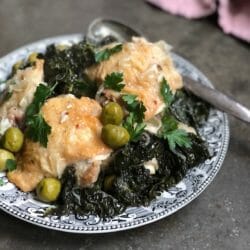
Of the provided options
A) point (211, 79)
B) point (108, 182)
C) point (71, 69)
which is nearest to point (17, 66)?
point (71, 69)

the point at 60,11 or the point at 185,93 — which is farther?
the point at 60,11

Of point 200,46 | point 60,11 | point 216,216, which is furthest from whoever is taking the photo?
point 60,11

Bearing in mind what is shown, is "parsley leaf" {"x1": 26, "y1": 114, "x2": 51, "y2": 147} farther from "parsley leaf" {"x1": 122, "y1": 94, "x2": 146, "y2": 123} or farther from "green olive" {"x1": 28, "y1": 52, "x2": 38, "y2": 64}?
"green olive" {"x1": 28, "y1": 52, "x2": 38, "y2": 64}

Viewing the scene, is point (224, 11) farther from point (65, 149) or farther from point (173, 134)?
point (65, 149)

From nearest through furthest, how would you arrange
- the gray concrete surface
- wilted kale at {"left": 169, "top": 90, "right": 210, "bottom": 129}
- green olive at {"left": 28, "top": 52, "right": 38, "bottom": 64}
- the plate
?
the plate, the gray concrete surface, wilted kale at {"left": 169, "top": 90, "right": 210, "bottom": 129}, green olive at {"left": 28, "top": 52, "right": 38, "bottom": 64}

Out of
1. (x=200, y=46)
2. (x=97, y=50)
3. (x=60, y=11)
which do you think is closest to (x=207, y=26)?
(x=200, y=46)

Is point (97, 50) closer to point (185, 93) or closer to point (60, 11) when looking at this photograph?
point (185, 93)

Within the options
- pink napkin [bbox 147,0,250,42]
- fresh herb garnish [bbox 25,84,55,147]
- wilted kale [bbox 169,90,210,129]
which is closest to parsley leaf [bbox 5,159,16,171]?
fresh herb garnish [bbox 25,84,55,147]

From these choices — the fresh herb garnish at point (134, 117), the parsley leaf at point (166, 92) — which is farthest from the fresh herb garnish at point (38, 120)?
the parsley leaf at point (166, 92)
